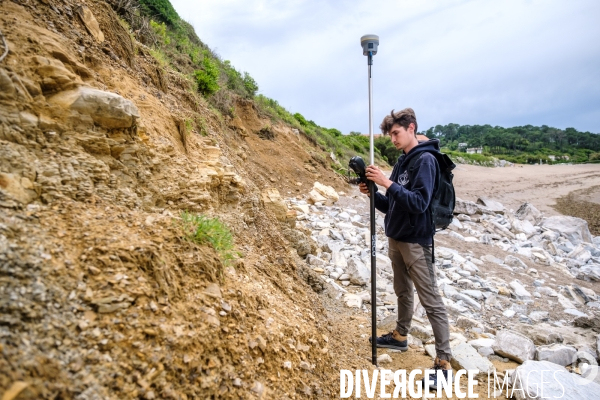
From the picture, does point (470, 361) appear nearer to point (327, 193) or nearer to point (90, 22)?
point (90, 22)

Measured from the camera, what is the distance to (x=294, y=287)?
11.4 feet

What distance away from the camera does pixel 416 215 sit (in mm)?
3154

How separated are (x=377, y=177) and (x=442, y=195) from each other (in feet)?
2.11

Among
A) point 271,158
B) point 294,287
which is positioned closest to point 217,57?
point 271,158

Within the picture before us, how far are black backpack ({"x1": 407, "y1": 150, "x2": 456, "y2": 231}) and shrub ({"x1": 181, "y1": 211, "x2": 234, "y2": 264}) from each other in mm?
1748

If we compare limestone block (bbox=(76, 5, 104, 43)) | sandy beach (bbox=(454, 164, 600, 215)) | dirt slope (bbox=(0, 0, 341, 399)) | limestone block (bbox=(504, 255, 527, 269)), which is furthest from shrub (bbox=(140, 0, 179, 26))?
sandy beach (bbox=(454, 164, 600, 215))

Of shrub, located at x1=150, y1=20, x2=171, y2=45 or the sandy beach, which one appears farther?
the sandy beach

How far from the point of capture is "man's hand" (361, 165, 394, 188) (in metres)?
3.06

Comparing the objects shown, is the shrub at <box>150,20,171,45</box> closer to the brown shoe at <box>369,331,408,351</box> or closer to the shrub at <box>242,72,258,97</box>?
the shrub at <box>242,72,258,97</box>

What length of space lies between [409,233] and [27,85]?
300 cm

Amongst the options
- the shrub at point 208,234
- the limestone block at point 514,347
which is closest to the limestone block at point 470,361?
the limestone block at point 514,347

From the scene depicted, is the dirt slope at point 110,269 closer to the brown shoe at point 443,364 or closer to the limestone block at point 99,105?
the limestone block at point 99,105

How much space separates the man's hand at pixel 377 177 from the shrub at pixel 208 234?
1390mm

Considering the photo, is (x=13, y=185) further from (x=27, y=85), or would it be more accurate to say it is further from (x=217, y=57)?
(x=217, y=57)
